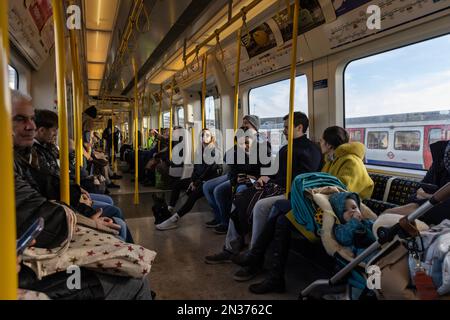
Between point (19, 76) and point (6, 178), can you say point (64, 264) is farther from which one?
point (19, 76)

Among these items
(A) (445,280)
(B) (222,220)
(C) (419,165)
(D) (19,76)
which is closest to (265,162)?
(B) (222,220)

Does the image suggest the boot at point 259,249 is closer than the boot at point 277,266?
No

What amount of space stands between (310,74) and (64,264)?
3.47m

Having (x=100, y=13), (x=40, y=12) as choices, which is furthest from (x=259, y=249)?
(x=100, y=13)

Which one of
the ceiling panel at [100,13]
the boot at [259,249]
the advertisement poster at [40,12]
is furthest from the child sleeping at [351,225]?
the ceiling panel at [100,13]

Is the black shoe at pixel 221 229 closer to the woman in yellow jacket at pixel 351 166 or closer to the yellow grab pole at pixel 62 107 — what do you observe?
the woman in yellow jacket at pixel 351 166

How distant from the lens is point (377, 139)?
11.0 ft

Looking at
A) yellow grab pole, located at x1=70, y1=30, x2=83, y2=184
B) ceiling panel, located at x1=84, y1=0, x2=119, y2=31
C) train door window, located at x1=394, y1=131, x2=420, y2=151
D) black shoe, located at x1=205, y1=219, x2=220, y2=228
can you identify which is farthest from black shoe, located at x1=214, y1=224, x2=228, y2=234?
ceiling panel, located at x1=84, y1=0, x2=119, y2=31

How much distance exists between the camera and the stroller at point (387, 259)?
5.11 ft

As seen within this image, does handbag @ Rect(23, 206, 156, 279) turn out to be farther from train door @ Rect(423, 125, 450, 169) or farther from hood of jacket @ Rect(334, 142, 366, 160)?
train door @ Rect(423, 125, 450, 169)

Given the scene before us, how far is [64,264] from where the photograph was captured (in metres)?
1.38

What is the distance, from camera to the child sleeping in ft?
6.49

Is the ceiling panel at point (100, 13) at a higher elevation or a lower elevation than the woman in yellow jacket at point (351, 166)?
higher

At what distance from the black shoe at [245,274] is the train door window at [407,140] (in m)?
1.74
